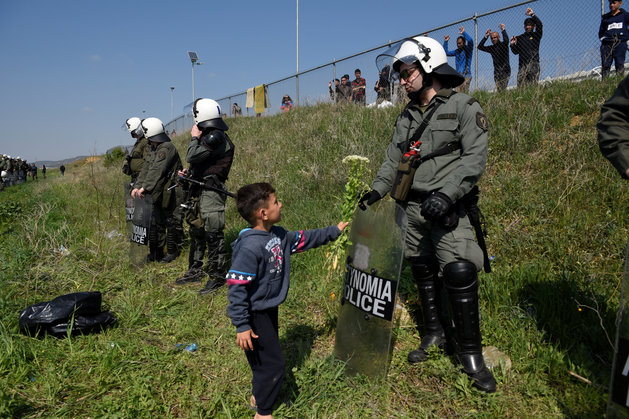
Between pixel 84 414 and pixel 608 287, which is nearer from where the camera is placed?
pixel 84 414

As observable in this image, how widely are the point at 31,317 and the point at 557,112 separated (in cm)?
620

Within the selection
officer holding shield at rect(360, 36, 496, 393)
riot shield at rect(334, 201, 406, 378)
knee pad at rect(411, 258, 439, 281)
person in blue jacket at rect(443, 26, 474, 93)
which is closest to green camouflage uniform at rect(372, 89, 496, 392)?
officer holding shield at rect(360, 36, 496, 393)

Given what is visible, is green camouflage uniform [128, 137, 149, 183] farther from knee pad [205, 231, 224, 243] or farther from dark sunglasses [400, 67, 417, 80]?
dark sunglasses [400, 67, 417, 80]

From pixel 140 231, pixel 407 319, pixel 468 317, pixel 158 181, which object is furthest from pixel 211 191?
pixel 468 317

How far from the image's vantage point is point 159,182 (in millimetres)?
5168

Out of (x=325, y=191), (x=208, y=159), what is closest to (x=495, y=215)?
(x=325, y=191)

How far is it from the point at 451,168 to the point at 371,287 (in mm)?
893

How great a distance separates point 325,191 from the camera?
5.84 metres

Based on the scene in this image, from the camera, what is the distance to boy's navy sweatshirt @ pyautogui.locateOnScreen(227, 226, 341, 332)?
2.01 m

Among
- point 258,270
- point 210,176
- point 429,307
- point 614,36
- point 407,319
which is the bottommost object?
point 407,319

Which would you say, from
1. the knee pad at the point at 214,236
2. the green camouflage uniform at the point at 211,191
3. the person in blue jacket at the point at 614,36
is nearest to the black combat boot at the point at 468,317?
the green camouflage uniform at the point at 211,191

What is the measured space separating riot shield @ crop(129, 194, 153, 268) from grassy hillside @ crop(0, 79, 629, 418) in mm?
322

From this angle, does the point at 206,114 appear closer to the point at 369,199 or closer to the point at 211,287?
the point at 211,287

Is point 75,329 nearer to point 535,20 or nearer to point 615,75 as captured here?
point 615,75
